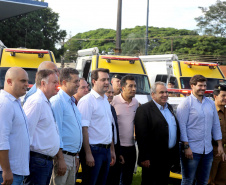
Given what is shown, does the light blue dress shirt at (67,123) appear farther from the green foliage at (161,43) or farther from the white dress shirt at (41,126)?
the green foliage at (161,43)

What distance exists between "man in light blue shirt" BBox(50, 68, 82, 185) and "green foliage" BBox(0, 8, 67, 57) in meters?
23.3

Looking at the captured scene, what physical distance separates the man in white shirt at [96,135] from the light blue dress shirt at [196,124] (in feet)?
4.02

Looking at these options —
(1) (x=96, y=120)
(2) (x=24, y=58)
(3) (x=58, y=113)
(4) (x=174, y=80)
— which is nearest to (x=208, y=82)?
(4) (x=174, y=80)

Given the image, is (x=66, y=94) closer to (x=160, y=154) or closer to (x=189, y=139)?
(x=160, y=154)

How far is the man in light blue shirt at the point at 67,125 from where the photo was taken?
4668 millimetres

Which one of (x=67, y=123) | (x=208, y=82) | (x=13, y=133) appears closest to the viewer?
(x=13, y=133)

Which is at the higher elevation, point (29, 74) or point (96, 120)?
point (29, 74)

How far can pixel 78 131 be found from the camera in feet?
15.8

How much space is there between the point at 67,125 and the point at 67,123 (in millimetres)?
23

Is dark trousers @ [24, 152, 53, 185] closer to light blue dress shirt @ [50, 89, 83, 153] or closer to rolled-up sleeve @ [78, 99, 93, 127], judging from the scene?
light blue dress shirt @ [50, 89, 83, 153]

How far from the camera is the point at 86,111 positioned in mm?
5285

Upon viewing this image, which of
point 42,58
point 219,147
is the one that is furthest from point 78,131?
point 42,58

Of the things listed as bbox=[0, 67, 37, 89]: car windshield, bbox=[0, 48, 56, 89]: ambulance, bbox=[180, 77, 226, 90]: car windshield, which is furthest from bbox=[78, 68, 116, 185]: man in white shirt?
bbox=[180, 77, 226, 90]: car windshield

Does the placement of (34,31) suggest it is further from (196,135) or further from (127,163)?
(196,135)
